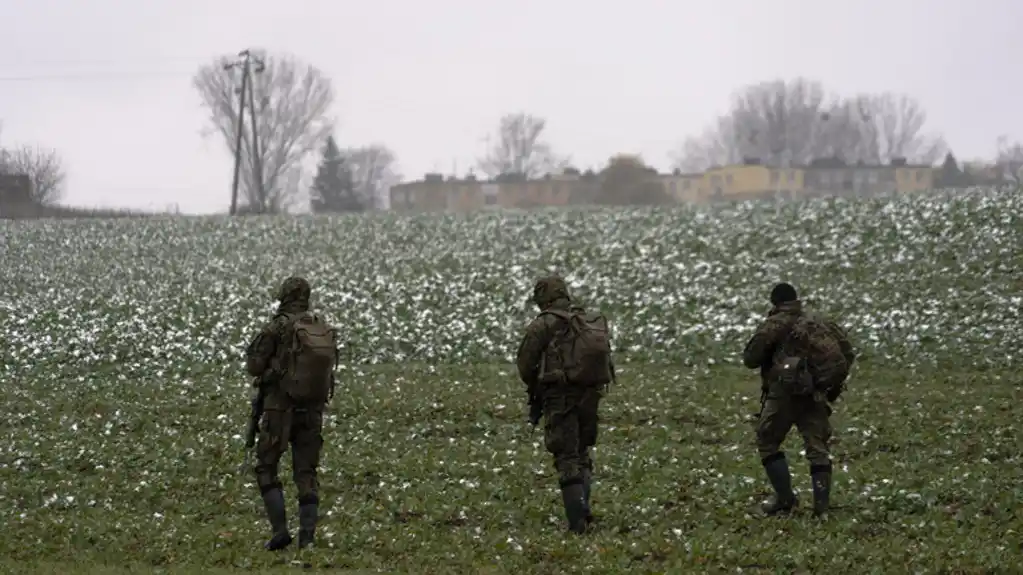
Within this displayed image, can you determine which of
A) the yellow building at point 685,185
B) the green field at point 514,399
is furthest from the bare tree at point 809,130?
the green field at point 514,399

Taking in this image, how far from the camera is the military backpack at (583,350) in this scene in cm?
1026

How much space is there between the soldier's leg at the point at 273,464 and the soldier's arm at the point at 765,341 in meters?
4.05

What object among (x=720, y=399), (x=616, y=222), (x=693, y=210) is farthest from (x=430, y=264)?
(x=720, y=399)

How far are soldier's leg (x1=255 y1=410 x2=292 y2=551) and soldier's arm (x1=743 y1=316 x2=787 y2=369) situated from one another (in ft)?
13.3

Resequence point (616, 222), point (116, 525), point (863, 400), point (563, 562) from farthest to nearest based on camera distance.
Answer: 1. point (616, 222)
2. point (863, 400)
3. point (116, 525)
4. point (563, 562)

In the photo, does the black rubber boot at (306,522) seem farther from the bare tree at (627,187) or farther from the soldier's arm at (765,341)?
the bare tree at (627,187)

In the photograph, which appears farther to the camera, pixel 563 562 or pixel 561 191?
pixel 561 191

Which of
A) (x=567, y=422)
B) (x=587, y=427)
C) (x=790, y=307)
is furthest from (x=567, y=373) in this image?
(x=790, y=307)

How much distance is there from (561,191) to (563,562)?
312 ft

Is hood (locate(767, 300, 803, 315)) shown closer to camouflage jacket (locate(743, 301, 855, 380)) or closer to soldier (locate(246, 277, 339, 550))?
camouflage jacket (locate(743, 301, 855, 380))

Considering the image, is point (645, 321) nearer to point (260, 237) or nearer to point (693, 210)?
point (693, 210)

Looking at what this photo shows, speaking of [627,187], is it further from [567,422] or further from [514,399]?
[567,422]

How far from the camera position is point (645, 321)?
26719 millimetres

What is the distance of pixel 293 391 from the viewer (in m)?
10.0
